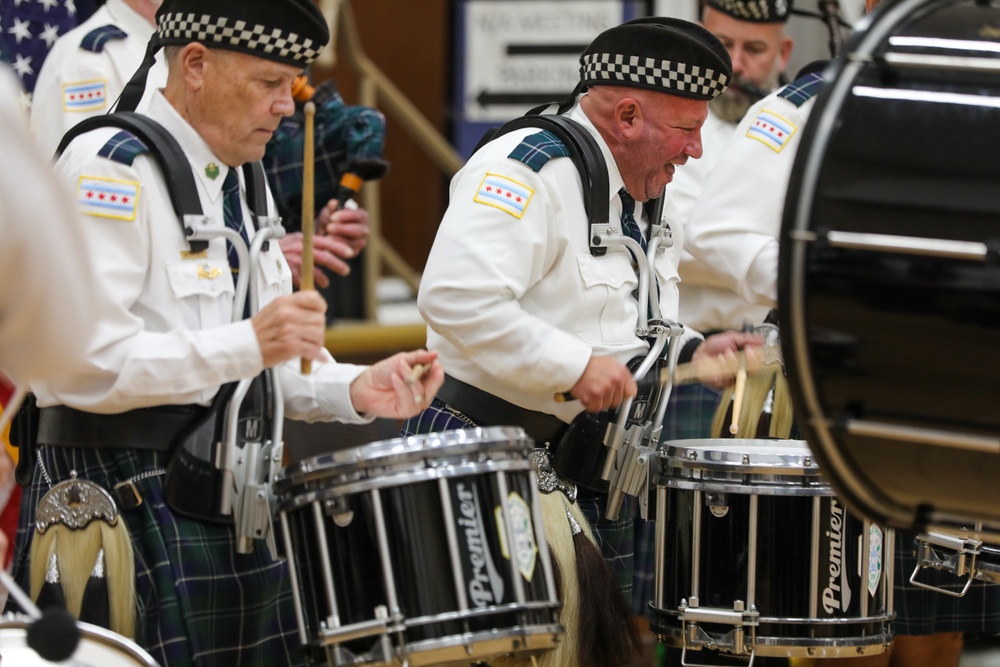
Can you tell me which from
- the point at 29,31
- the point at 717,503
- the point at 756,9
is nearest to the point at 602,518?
the point at 717,503

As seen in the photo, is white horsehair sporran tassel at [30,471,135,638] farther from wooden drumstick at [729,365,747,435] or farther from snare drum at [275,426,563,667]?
wooden drumstick at [729,365,747,435]

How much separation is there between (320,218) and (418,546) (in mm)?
1712

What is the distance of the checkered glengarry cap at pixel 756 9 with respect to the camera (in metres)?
4.65

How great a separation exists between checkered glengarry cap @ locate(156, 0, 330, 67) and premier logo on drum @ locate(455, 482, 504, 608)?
91 centimetres

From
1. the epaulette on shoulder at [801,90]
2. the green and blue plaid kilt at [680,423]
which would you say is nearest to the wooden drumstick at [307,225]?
the epaulette on shoulder at [801,90]

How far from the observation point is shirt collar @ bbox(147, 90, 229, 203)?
2826mm

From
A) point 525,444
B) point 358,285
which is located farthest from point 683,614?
point 358,285

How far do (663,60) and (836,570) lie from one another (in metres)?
1.14

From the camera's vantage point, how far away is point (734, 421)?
3688 mm

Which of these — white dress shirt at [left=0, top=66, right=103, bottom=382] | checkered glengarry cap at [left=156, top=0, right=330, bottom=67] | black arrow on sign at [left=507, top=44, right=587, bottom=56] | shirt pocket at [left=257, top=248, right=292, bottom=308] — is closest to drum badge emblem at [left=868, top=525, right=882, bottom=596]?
shirt pocket at [left=257, top=248, right=292, bottom=308]

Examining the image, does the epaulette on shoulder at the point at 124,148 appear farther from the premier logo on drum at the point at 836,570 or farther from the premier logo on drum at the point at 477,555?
the premier logo on drum at the point at 836,570

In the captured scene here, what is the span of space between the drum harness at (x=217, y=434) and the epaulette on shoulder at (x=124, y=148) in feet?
0.04

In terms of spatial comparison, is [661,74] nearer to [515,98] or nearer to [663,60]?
[663,60]

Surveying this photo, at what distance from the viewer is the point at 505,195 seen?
3043 mm
